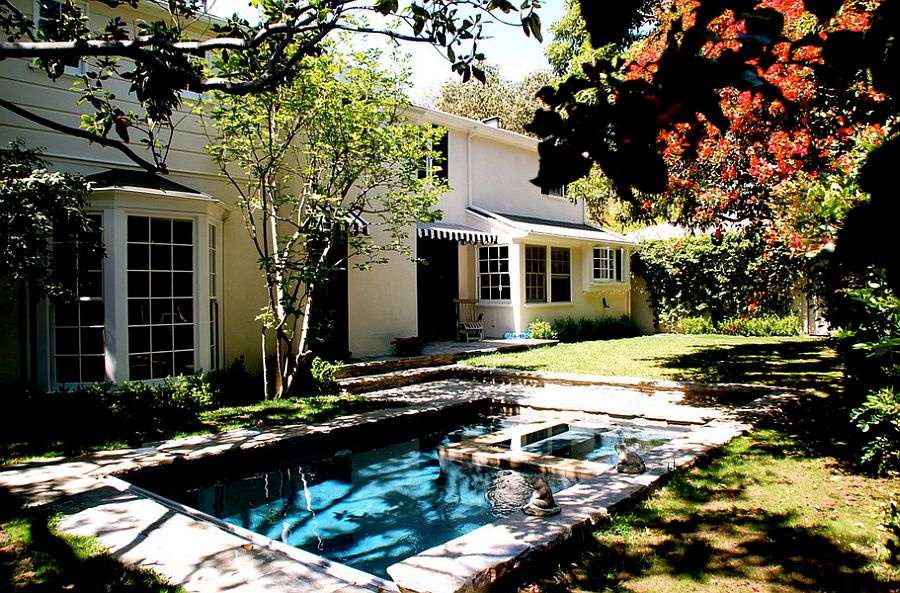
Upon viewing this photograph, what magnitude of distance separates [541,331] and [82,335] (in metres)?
14.3

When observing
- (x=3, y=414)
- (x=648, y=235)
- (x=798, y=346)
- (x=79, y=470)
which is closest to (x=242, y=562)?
(x=79, y=470)

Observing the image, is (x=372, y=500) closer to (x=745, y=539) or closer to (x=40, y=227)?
(x=745, y=539)

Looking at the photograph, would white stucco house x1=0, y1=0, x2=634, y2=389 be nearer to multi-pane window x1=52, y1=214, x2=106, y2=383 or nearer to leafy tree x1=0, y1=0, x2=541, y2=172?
multi-pane window x1=52, y1=214, x2=106, y2=383

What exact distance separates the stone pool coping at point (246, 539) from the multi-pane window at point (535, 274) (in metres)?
12.9

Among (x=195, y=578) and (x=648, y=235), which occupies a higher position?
(x=648, y=235)

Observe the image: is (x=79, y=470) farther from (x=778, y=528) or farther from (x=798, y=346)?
(x=798, y=346)

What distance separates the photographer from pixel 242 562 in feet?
16.1

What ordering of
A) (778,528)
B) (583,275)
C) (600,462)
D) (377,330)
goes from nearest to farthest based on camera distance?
(778,528) → (600,462) → (377,330) → (583,275)

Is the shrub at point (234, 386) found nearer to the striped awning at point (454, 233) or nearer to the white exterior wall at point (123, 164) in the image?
the white exterior wall at point (123, 164)

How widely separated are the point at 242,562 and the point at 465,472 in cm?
445

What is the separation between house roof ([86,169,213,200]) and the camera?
11.2 m

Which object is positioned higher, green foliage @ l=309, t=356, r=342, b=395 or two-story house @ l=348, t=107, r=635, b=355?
two-story house @ l=348, t=107, r=635, b=355

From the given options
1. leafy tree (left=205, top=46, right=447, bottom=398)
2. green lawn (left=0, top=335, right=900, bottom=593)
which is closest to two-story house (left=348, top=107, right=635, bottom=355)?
leafy tree (left=205, top=46, right=447, bottom=398)

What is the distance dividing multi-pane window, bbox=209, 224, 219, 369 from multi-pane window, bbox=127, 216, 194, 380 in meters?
0.77
